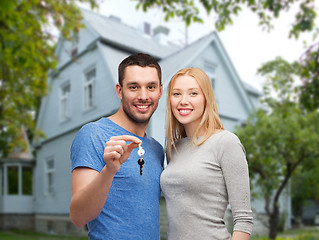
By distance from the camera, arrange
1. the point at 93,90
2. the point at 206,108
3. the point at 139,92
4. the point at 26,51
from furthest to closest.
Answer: the point at 93,90, the point at 26,51, the point at 206,108, the point at 139,92

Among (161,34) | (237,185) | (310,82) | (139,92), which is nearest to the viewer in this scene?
(237,185)

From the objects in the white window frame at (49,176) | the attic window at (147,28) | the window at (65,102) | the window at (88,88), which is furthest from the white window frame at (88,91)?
the attic window at (147,28)

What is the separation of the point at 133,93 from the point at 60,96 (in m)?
17.9

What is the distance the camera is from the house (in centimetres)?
1546

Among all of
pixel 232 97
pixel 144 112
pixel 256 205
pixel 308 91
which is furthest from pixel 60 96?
pixel 144 112

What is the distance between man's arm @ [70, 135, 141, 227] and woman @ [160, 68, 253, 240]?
0.55 m

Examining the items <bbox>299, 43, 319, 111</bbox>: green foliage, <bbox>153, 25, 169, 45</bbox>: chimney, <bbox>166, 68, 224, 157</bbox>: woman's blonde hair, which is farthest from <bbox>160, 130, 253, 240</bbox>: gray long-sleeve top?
<bbox>153, 25, 169, 45</bbox>: chimney

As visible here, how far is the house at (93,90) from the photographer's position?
15461 mm

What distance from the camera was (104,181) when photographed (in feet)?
6.22

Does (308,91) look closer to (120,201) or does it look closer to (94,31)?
(120,201)

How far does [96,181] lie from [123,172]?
358 millimetres

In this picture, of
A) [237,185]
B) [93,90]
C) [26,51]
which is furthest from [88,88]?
[237,185]

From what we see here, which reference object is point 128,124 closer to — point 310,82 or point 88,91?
point 310,82

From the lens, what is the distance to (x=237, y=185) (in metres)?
2.27
